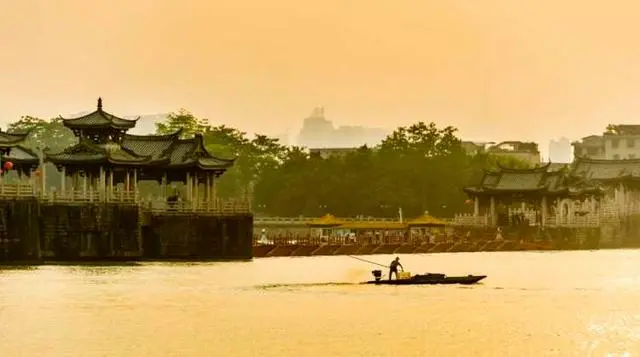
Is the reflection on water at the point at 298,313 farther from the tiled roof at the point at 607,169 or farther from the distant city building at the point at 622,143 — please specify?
the distant city building at the point at 622,143

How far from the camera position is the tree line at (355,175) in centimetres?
13075

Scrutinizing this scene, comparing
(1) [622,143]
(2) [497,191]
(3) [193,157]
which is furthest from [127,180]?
(1) [622,143]

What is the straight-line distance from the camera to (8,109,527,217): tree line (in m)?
131

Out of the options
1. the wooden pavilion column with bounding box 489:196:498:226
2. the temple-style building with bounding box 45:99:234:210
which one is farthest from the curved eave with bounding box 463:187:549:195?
the temple-style building with bounding box 45:99:234:210

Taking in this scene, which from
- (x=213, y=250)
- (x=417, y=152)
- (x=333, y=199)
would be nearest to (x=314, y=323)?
(x=213, y=250)

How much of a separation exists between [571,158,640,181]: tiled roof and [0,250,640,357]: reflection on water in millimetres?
66908

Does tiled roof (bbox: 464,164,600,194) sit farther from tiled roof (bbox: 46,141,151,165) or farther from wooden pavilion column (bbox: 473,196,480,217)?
tiled roof (bbox: 46,141,151,165)

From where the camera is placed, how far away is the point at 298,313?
5156cm

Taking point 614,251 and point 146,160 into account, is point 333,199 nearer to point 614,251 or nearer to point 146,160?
point 614,251

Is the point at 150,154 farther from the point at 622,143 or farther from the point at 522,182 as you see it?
the point at 622,143

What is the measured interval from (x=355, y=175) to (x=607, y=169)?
3020cm

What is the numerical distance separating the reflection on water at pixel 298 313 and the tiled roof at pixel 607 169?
66.9 metres

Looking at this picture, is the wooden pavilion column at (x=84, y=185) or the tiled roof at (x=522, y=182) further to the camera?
the tiled roof at (x=522, y=182)

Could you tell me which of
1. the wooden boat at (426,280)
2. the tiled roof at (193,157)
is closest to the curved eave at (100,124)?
the tiled roof at (193,157)
